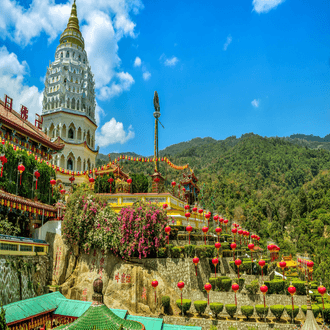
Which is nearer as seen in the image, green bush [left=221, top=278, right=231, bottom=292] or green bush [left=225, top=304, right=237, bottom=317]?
green bush [left=225, top=304, right=237, bottom=317]

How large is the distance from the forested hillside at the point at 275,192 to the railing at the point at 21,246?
2241 cm

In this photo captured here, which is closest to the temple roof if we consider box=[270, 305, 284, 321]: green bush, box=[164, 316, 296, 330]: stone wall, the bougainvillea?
the bougainvillea

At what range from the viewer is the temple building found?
4356 cm

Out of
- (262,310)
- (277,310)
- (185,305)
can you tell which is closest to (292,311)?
(277,310)

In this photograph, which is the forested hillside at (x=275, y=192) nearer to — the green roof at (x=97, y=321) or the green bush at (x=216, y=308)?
the green bush at (x=216, y=308)

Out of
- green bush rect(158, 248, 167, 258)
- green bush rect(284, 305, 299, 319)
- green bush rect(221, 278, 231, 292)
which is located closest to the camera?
green bush rect(284, 305, 299, 319)

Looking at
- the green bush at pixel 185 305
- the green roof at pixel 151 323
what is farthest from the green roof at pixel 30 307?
the green bush at pixel 185 305

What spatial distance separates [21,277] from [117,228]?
6506 millimetres

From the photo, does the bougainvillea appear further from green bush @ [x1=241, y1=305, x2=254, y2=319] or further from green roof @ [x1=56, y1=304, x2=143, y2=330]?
green roof @ [x1=56, y1=304, x2=143, y2=330]

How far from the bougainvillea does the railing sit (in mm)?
1722

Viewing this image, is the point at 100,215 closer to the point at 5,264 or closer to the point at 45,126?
the point at 5,264

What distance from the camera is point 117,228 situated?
2152cm

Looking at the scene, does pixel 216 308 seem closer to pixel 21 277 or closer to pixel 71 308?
pixel 71 308

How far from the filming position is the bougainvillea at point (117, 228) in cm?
2078
